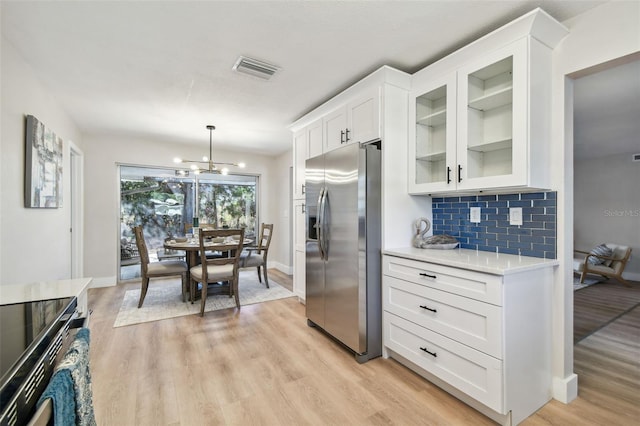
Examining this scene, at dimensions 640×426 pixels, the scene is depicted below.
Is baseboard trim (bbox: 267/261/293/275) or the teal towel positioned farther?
baseboard trim (bbox: 267/261/293/275)

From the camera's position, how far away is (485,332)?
163cm

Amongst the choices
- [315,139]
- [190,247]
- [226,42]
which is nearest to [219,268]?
[190,247]

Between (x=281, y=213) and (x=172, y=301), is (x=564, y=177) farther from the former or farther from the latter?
(x=281, y=213)

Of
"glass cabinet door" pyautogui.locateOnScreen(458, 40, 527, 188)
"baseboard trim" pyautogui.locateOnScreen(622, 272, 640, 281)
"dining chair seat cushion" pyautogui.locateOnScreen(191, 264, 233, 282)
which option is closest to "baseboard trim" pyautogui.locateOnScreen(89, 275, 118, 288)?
"dining chair seat cushion" pyautogui.locateOnScreen(191, 264, 233, 282)

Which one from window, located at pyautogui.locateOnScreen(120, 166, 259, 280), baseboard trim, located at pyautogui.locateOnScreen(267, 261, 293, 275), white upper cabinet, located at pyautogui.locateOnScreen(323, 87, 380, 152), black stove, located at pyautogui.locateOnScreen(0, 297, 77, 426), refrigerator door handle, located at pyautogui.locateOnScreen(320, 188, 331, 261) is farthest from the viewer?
baseboard trim, located at pyautogui.locateOnScreen(267, 261, 293, 275)

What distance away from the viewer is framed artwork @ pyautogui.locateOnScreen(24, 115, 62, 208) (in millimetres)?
2246

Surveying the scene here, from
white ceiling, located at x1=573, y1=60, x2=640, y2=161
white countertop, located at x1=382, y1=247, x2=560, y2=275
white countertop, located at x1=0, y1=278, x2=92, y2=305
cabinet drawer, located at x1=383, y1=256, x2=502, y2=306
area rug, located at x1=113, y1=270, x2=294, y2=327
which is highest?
white ceiling, located at x1=573, y1=60, x2=640, y2=161

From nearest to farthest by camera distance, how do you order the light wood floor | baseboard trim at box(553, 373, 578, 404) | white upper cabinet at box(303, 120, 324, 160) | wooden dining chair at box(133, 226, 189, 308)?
the light wood floor → baseboard trim at box(553, 373, 578, 404) → white upper cabinet at box(303, 120, 324, 160) → wooden dining chair at box(133, 226, 189, 308)

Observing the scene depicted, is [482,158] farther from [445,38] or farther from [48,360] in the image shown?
[48,360]

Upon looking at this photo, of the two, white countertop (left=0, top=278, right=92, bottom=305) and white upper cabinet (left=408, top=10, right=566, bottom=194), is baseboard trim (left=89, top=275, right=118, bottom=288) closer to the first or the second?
white countertop (left=0, top=278, right=92, bottom=305)

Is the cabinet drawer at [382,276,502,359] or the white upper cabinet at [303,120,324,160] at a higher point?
the white upper cabinet at [303,120,324,160]

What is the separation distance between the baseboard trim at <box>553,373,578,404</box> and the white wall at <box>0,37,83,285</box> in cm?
367

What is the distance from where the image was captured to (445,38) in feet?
6.76

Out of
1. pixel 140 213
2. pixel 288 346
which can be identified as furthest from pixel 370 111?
pixel 140 213
